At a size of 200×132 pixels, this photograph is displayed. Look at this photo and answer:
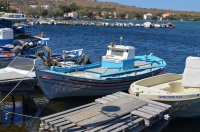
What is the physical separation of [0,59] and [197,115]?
637 inches

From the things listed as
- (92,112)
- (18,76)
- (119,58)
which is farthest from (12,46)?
(92,112)

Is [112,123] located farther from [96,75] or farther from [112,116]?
[96,75]

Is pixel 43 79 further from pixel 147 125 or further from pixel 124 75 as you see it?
pixel 147 125

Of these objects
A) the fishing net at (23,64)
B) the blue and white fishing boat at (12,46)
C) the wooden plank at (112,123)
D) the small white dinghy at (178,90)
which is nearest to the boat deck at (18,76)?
the fishing net at (23,64)

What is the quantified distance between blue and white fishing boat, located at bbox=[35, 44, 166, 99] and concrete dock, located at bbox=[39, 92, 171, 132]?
4.65 m

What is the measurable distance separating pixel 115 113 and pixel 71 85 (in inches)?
265

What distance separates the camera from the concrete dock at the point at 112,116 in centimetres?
1255

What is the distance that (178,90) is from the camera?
62.2ft

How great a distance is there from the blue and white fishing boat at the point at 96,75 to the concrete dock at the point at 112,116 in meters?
4.65

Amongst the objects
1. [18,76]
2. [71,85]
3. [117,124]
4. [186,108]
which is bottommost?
[186,108]

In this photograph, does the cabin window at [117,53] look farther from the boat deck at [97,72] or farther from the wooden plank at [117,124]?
the wooden plank at [117,124]

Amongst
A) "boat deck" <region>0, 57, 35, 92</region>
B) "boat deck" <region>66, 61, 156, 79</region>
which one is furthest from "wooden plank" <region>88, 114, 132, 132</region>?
"boat deck" <region>66, 61, 156, 79</region>

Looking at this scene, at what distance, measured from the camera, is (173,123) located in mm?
17391

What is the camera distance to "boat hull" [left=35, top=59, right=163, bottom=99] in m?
19.6
